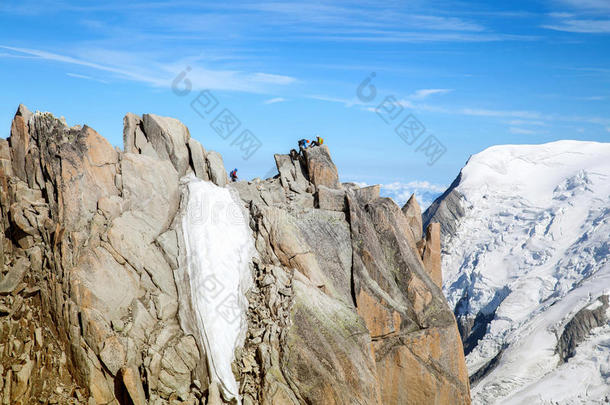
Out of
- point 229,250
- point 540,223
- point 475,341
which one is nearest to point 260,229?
point 229,250

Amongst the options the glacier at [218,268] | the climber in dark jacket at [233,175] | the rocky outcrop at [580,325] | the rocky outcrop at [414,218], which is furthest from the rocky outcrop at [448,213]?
the glacier at [218,268]

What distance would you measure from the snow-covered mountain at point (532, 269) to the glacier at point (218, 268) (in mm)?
67091

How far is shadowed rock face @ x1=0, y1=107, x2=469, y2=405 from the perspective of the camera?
34.5 metres

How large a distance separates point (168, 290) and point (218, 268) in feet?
12.1

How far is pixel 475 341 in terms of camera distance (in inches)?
5133

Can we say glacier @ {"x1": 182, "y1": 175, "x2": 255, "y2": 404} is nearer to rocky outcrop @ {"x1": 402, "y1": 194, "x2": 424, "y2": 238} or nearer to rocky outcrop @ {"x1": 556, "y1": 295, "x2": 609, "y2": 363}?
rocky outcrop @ {"x1": 402, "y1": 194, "x2": 424, "y2": 238}

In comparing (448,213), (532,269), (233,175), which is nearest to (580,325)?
(532,269)

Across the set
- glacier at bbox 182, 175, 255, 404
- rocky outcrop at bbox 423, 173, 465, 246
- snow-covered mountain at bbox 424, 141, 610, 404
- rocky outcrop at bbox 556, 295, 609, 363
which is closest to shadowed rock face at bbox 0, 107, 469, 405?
glacier at bbox 182, 175, 255, 404

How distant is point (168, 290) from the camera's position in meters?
36.7

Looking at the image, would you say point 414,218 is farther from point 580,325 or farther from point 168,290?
point 580,325

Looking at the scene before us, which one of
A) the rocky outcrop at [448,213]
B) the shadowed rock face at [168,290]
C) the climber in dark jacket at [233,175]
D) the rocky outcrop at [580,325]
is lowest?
the rocky outcrop at [580,325]

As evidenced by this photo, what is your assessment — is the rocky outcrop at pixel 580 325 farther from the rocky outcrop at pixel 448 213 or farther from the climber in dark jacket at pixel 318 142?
the climber in dark jacket at pixel 318 142

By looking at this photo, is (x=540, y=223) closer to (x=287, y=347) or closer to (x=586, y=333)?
(x=586, y=333)

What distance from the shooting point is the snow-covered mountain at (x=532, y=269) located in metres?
94.9
